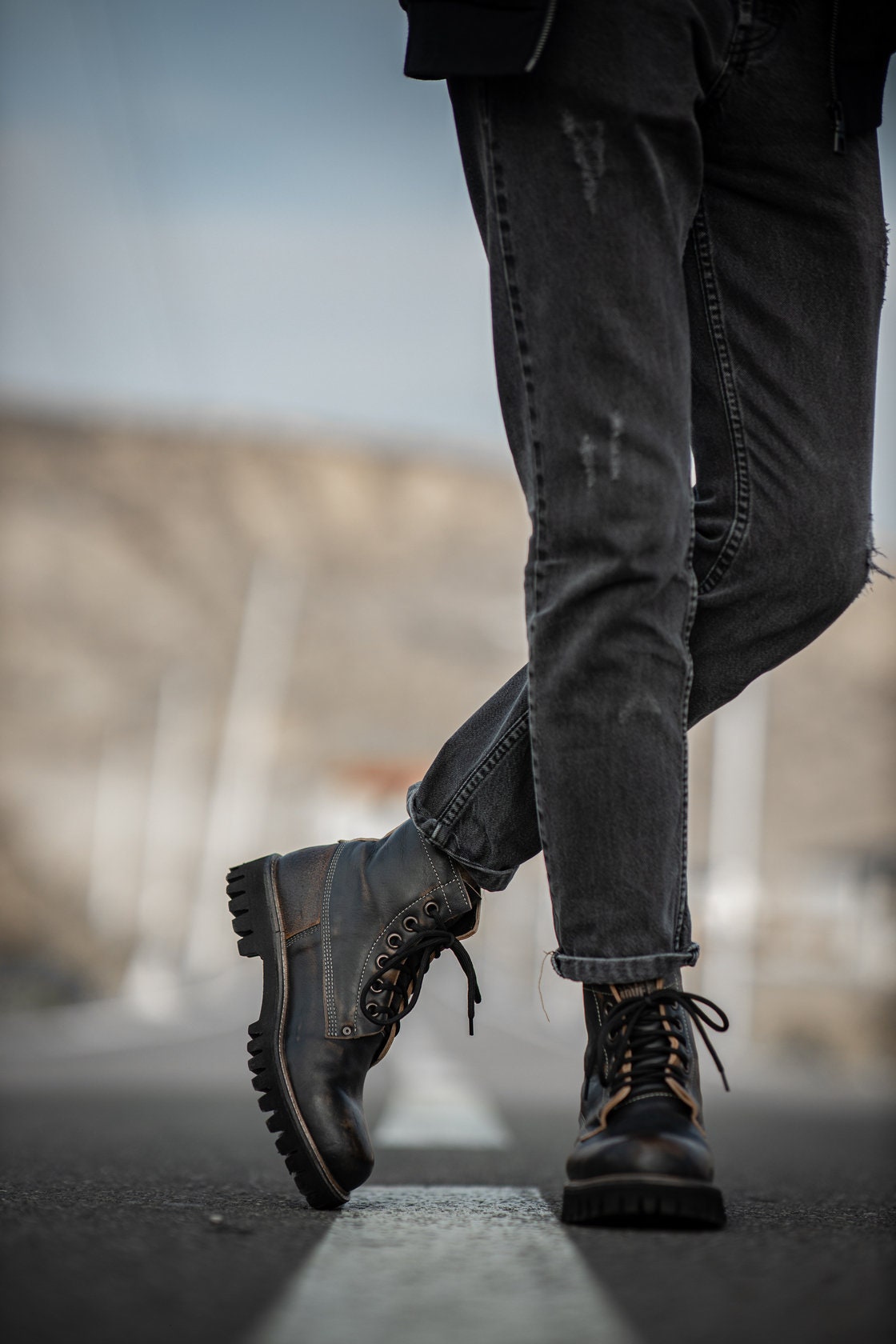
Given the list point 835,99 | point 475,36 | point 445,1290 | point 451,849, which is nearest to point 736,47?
point 835,99

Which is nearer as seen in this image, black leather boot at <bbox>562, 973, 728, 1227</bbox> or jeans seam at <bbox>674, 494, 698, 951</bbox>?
black leather boot at <bbox>562, 973, 728, 1227</bbox>

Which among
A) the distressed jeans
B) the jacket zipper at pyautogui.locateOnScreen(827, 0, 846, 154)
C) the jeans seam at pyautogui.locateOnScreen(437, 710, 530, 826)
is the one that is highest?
the jacket zipper at pyautogui.locateOnScreen(827, 0, 846, 154)

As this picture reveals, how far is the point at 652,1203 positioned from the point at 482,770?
447mm

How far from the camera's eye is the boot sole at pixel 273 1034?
1215 mm

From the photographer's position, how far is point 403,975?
4.42 feet

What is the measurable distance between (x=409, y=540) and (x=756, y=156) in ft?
283

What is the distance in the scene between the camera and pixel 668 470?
118 centimetres

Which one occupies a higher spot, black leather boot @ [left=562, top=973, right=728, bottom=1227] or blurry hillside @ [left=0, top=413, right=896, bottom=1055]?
black leather boot @ [left=562, top=973, right=728, bottom=1227]

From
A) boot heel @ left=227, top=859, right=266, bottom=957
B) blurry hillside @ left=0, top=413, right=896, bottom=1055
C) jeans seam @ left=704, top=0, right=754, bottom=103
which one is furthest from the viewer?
blurry hillside @ left=0, top=413, right=896, bottom=1055

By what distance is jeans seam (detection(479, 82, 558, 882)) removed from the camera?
120 centimetres

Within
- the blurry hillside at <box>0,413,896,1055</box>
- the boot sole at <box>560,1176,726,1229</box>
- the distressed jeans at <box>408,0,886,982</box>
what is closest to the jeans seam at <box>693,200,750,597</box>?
the distressed jeans at <box>408,0,886,982</box>

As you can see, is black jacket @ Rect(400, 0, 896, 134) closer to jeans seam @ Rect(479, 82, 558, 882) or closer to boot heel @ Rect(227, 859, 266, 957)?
jeans seam @ Rect(479, 82, 558, 882)

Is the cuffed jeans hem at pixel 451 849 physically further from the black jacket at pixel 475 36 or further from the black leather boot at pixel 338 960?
the black jacket at pixel 475 36

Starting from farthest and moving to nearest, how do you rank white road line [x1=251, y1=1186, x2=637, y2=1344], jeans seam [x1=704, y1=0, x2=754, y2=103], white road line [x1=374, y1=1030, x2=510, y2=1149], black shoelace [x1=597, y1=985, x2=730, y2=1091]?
white road line [x1=374, y1=1030, x2=510, y2=1149], jeans seam [x1=704, y1=0, x2=754, y2=103], black shoelace [x1=597, y1=985, x2=730, y2=1091], white road line [x1=251, y1=1186, x2=637, y2=1344]
